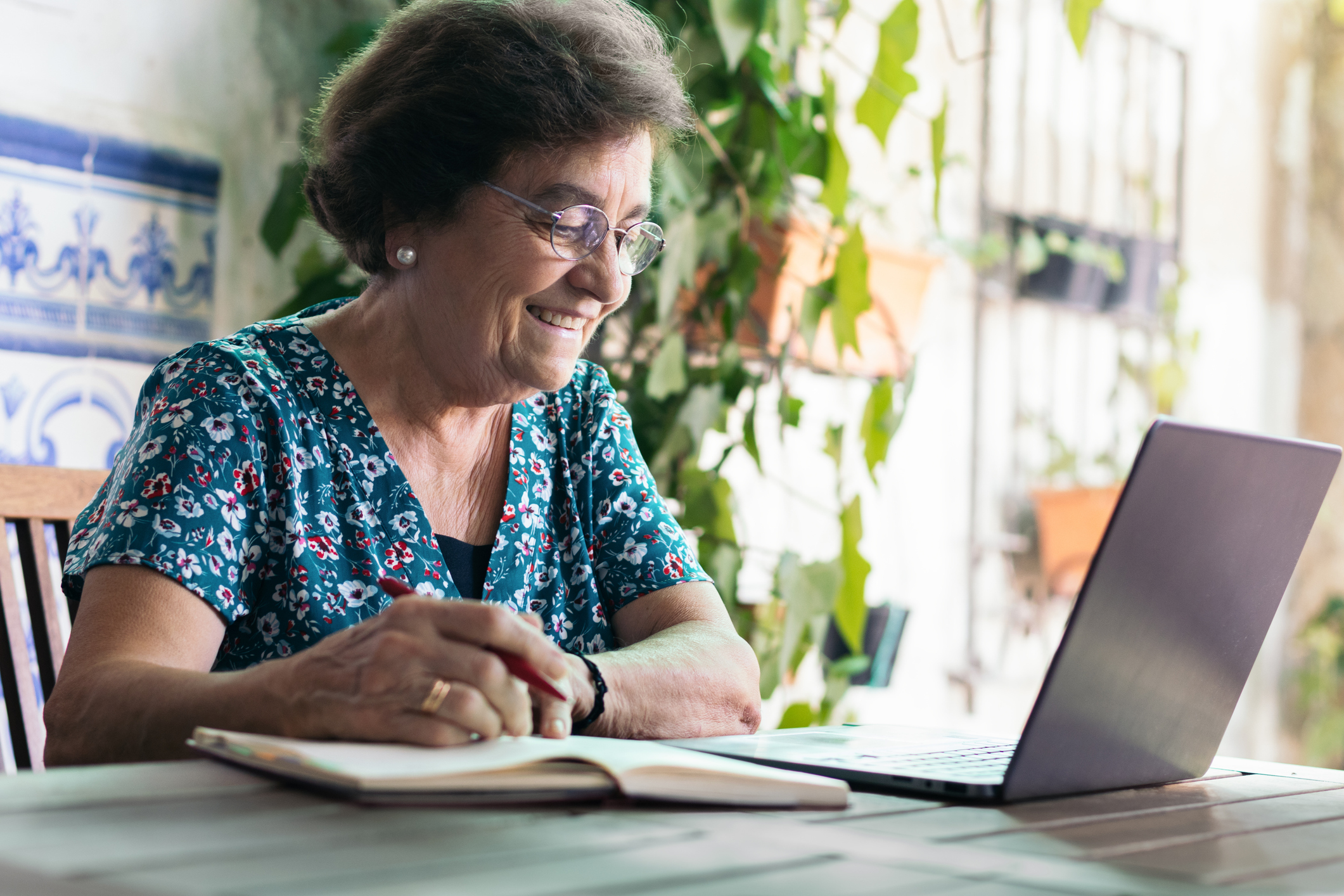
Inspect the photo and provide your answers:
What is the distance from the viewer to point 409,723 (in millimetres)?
816

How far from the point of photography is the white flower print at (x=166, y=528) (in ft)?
3.65

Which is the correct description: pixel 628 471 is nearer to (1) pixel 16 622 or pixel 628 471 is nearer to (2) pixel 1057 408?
(1) pixel 16 622

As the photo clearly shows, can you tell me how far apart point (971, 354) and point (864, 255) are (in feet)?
4.88

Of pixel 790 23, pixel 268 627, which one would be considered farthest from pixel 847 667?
pixel 268 627

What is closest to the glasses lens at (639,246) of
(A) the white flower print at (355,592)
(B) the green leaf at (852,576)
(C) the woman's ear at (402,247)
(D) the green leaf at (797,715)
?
(C) the woman's ear at (402,247)

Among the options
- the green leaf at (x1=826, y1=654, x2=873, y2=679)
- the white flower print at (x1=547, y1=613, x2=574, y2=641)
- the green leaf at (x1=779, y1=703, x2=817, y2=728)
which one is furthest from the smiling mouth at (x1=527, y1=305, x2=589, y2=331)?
the green leaf at (x1=826, y1=654, x2=873, y2=679)

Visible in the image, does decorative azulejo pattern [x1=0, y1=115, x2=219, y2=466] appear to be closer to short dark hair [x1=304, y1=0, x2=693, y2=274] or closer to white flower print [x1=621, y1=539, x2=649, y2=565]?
short dark hair [x1=304, y1=0, x2=693, y2=274]

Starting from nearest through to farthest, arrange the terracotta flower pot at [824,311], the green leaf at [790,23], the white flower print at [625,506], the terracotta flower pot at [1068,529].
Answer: the white flower print at [625,506]
the green leaf at [790,23]
the terracotta flower pot at [824,311]
the terracotta flower pot at [1068,529]

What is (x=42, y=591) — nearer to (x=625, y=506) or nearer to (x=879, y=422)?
(x=625, y=506)

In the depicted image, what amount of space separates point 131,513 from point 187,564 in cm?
6

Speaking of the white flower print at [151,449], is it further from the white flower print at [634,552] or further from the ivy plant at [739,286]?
the ivy plant at [739,286]

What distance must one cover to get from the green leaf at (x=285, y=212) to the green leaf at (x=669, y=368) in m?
0.57

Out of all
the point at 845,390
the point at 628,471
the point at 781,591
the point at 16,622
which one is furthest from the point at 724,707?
the point at 845,390

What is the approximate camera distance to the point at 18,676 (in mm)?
1326
